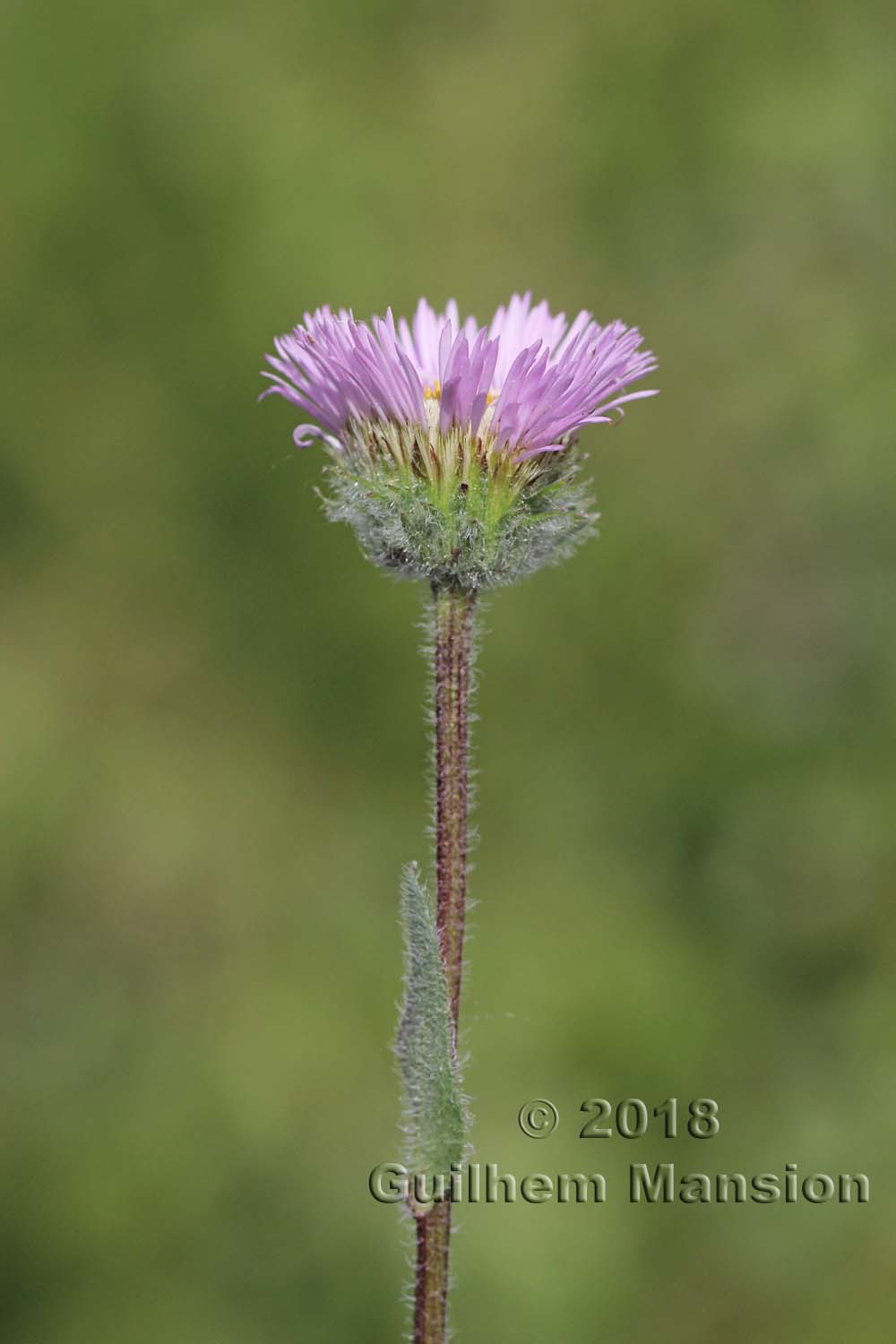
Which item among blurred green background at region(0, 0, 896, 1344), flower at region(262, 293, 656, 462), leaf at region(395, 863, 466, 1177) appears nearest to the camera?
leaf at region(395, 863, 466, 1177)

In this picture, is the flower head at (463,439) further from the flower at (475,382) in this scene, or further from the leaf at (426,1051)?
the leaf at (426,1051)

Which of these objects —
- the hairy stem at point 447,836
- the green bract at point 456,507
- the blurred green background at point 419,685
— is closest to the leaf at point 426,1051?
the hairy stem at point 447,836

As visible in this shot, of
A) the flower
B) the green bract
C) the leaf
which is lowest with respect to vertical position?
the leaf

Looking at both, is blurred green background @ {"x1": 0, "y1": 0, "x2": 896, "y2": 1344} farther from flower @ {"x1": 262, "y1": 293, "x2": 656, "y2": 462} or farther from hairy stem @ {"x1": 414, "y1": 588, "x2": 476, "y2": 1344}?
flower @ {"x1": 262, "y1": 293, "x2": 656, "y2": 462}

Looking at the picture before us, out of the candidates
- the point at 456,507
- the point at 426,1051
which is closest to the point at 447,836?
the point at 426,1051

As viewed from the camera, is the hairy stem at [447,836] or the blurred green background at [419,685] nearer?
the hairy stem at [447,836]

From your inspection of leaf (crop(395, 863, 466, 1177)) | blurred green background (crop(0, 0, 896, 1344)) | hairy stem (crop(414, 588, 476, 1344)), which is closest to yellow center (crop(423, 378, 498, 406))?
hairy stem (crop(414, 588, 476, 1344))

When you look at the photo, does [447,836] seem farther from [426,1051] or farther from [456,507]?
[456,507]
